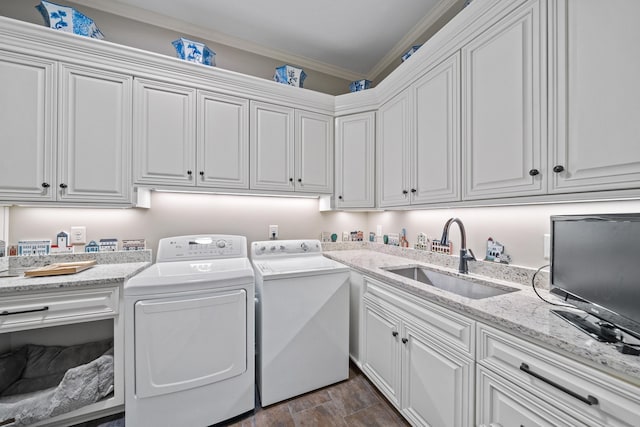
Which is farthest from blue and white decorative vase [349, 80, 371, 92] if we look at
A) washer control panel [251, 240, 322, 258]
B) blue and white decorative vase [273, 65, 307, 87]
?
washer control panel [251, 240, 322, 258]

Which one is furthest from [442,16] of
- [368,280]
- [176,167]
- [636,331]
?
[176,167]

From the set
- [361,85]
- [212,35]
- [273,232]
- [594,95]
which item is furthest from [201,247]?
[594,95]

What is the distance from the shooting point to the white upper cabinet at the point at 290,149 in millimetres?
2160

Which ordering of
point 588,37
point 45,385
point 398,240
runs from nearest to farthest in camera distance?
point 588,37 < point 45,385 < point 398,240

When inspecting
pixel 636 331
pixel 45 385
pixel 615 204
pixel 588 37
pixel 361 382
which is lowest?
pixel 361 382

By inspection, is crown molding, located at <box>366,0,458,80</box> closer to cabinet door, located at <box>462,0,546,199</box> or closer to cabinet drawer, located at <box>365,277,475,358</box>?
cabinet door, located at <box>462,0,546,199</box>

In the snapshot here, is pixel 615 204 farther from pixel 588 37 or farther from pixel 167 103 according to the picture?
pixel 167 103

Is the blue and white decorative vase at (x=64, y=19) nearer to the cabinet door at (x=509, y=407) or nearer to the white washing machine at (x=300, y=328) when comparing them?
the white washing machine at (x=300, y=328)

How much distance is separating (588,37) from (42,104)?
293cm

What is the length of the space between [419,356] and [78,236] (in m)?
2.53

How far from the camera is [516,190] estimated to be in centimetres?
120

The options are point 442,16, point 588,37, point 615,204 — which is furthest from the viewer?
point 442,16

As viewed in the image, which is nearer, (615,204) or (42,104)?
(615,204)

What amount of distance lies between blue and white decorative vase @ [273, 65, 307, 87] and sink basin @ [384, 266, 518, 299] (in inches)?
75.8
